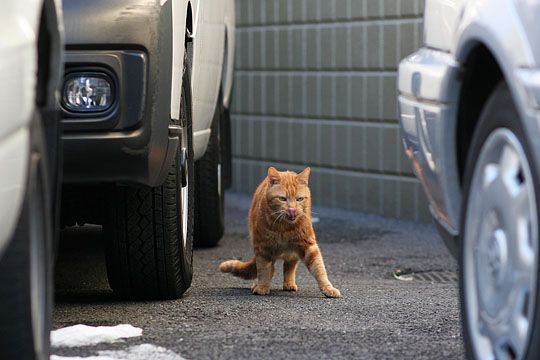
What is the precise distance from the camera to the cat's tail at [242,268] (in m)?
7.04

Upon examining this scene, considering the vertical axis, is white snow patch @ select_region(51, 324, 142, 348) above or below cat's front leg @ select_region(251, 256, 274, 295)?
above

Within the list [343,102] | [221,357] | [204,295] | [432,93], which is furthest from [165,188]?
[343,102]

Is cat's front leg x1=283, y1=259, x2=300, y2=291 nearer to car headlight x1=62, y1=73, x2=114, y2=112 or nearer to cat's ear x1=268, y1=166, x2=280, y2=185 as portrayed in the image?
cat's ear x1=268, y1=166, x2=280, y2=185

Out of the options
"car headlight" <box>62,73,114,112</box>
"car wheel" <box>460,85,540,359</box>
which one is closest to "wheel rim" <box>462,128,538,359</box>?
"car wheel" <box>460,85,540,359</box>

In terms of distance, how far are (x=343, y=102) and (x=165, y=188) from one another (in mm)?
5398

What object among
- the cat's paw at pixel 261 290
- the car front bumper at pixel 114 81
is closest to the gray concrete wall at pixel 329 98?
the cat's paw at pixel 261 290

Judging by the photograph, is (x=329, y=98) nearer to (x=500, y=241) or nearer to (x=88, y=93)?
(x=88, y=93)

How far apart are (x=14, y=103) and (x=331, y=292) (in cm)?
337

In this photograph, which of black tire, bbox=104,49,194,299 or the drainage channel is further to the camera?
the drainage channel

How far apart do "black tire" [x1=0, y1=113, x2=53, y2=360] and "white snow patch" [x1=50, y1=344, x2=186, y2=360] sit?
2.55 ft

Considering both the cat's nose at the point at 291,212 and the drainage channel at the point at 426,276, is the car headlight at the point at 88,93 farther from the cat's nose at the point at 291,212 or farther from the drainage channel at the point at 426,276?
the drainage channel at the point at 426,276

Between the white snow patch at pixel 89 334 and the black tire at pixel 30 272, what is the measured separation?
3.44 feet

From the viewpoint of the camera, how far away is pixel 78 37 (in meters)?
5.21

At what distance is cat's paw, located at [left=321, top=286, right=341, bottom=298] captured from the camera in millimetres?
6504
